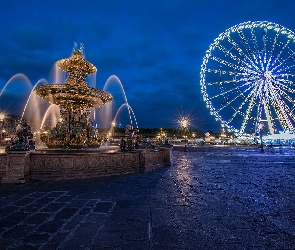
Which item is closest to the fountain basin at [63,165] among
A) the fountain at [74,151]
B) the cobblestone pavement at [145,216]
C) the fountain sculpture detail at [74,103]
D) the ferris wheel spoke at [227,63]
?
the fountain at [74,151]

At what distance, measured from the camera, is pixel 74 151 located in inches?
512

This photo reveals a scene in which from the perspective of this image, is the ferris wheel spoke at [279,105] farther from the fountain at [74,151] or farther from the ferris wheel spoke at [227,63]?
the fountain at [74,151]

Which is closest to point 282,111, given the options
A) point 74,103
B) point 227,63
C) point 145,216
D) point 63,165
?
point 227,63

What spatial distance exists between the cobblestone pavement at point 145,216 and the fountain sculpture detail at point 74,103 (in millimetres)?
6948

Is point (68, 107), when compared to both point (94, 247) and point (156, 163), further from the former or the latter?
point (94, 247)

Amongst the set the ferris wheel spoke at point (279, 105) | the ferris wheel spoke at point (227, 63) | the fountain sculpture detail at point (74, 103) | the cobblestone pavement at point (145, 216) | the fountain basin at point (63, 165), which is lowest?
the cobblestone pavement at point (145, 216)

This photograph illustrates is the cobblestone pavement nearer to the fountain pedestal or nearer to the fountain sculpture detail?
the fountain pedestal

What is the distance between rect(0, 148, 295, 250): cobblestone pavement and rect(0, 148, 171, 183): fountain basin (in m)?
0.77

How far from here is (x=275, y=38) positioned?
3334 cm

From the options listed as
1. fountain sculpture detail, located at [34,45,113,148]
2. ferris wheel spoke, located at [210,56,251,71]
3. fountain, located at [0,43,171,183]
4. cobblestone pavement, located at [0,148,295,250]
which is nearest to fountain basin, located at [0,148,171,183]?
fountain, located at [0,43,171,183]

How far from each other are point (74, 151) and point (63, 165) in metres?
3.86

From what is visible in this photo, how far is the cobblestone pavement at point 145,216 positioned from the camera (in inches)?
147

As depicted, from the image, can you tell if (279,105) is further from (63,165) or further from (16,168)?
(16,168)

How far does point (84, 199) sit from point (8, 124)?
278ft
